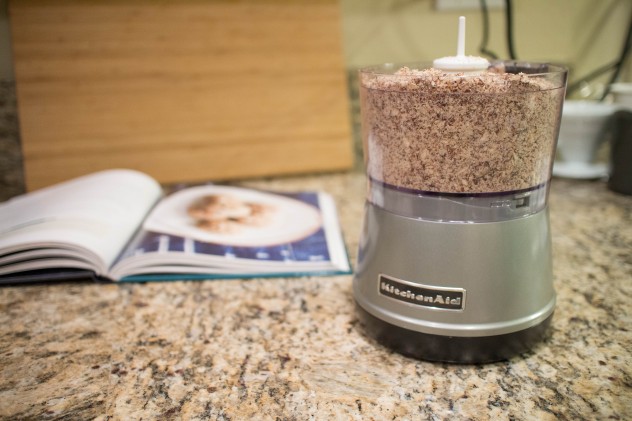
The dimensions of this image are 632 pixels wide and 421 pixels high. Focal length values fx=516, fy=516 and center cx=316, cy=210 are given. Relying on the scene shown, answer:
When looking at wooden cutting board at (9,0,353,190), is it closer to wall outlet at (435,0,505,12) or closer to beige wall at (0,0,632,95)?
beige wall at (0,0,632,95)

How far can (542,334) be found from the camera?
442 millimetres

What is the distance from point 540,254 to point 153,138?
724mm

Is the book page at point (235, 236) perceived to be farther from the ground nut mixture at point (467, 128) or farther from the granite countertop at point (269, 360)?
the ground nut mixture at point (467, 128)

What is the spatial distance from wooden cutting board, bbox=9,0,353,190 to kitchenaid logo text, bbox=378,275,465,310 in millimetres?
603

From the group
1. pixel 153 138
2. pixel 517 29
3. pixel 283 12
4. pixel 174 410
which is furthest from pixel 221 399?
pixel 517 29

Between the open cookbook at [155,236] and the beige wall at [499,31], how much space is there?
0.45 meters

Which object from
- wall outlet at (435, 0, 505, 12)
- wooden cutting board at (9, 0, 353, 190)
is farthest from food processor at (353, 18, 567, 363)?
wall outlet at (435, 0, 505, 12)

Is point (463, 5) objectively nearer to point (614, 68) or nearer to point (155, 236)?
point (614, 68)

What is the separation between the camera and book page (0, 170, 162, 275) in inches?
22.7

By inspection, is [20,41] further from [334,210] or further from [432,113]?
[432,113]

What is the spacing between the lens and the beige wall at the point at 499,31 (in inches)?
40.6

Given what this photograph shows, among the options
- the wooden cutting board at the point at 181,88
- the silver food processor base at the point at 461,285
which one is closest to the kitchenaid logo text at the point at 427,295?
the silver food processor base at the point at 461,285

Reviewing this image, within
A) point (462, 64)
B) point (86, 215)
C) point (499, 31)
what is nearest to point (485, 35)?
point (499, 31)

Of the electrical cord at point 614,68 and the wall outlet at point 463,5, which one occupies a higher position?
the wall outlet at point 463,5
